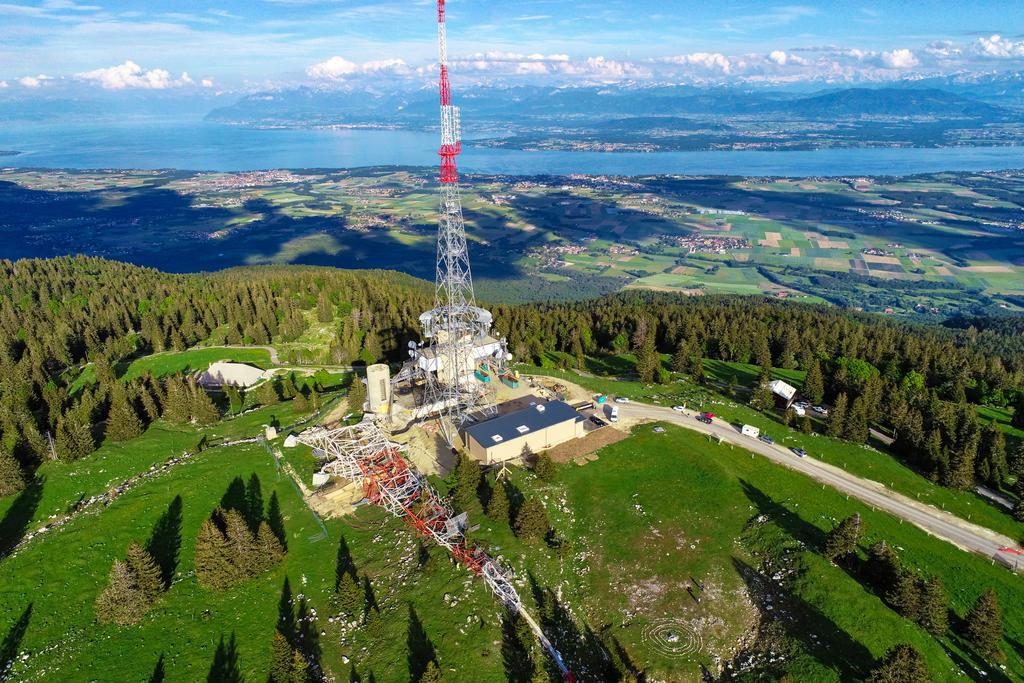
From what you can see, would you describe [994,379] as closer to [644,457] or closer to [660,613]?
[644,457]

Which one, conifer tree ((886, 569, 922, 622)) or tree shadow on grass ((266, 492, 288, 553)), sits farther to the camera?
tree shadow on grass ((266, 492, 288, 553))

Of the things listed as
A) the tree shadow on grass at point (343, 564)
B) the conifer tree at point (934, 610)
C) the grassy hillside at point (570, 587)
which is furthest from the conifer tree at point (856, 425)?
the tree shadow on grass at point (343, 564)

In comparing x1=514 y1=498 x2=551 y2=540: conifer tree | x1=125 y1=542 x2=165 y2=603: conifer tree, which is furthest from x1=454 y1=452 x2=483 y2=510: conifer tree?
x1=125 y1=542 x2=165 y2=603: conifer tree

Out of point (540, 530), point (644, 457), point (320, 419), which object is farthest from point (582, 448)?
point (320, 419)

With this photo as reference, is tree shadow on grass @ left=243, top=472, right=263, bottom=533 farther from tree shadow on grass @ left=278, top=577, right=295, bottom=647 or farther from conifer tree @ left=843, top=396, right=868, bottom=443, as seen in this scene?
conifer tree @ left=843, top=396, right=868, bottom=443

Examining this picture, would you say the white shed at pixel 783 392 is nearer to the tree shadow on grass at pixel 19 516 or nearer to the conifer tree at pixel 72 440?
the conifer tree at pixel 72 440

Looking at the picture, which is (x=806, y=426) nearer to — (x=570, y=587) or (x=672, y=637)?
(x=672, y=637)
